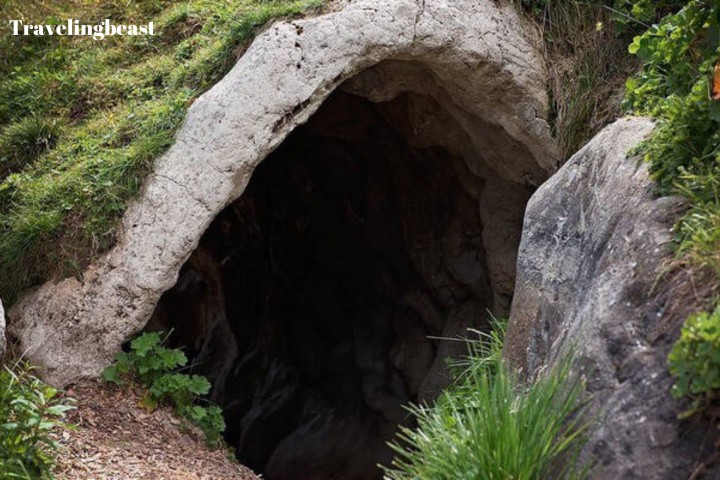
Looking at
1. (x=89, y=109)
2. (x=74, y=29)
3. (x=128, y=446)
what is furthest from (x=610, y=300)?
(x=74, y=29)

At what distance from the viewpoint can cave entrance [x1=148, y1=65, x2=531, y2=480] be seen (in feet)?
28.8

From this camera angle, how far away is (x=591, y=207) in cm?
450

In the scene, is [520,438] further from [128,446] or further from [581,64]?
[581,64]

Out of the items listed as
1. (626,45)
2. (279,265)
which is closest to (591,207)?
(626,45)

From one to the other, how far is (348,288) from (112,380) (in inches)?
182

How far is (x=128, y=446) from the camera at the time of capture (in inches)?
220

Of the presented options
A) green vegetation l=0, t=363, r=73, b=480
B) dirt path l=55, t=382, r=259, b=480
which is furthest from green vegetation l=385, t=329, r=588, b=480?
dirt path l=55, t=382, r=259, b=480

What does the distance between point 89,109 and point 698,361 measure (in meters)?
5.49

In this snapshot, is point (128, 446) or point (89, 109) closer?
point (128, 446)

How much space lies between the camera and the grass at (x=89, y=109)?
618 centimetres

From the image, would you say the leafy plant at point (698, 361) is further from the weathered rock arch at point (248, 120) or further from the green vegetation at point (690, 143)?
the weathered rock arch at point (248, 120)

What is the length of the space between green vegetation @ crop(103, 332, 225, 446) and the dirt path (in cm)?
8

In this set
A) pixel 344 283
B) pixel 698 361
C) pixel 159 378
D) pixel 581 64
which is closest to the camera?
pixel 698 361

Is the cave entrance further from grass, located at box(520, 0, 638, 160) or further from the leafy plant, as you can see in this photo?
the leafy plant
